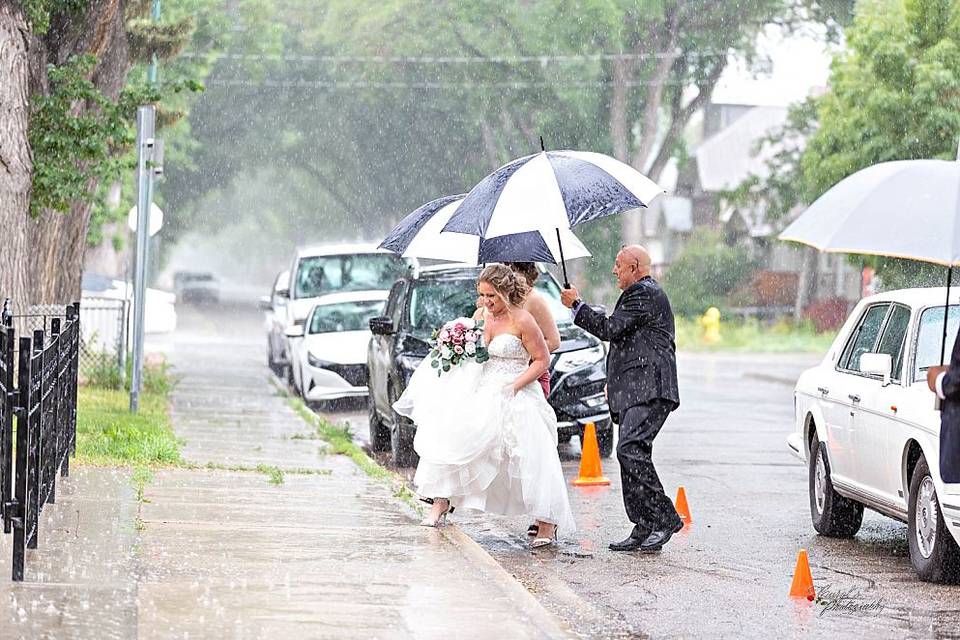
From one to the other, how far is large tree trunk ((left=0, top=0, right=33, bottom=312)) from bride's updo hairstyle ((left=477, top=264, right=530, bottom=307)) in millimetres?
7115

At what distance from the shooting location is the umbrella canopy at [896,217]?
26.4 ft

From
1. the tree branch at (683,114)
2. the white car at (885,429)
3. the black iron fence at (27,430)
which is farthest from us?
the tree branch at (683,114)

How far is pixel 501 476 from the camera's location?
10.0 metres

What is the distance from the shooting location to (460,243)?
11766mm

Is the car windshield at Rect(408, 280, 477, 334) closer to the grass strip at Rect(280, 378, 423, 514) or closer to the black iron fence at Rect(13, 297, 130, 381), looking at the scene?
the grass strip at Rect(280, 378, 423, 514)

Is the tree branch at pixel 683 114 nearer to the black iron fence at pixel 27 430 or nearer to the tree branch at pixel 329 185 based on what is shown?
the tree branch at pixel 329 185

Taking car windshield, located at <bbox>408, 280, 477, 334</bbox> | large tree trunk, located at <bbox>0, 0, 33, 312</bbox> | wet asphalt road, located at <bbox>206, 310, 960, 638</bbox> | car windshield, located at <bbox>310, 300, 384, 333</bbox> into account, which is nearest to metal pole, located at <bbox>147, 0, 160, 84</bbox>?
car windshield, located at <bbox>310, 300, 384, 333</bbox>

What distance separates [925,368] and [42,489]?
16.5 feet

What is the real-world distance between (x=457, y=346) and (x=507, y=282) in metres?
0.52

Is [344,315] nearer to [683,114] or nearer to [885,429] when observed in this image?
[885,429]

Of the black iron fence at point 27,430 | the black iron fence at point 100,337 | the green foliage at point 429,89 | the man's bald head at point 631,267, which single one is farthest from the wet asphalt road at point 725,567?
the green foliage at point 429,89

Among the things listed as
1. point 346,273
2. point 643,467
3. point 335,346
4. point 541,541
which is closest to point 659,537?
point 643,467

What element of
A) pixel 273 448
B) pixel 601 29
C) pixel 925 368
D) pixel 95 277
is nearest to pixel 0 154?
pixel 273 448

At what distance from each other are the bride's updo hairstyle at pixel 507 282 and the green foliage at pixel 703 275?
39.0 metres
